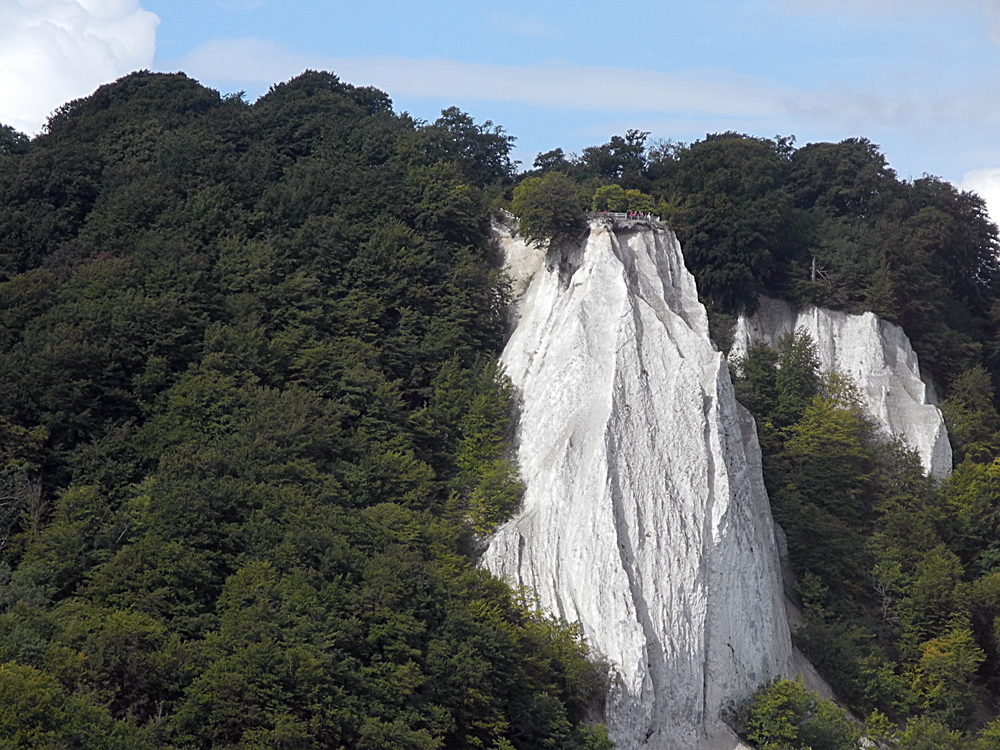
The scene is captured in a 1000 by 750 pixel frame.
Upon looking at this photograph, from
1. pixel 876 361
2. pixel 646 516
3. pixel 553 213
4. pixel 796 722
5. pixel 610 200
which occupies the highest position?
pixel 610 200

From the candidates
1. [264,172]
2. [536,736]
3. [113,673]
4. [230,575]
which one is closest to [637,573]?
[536,736]

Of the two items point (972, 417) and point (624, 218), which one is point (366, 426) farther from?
point (972, 417)

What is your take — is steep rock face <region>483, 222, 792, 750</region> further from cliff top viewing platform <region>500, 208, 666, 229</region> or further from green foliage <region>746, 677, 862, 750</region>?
cliff top viewing platform <region>500, 208, 666, 229</region>

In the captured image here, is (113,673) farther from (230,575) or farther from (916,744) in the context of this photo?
(916,744)

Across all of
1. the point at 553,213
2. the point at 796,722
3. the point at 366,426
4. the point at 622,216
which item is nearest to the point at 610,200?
the point at 622,216

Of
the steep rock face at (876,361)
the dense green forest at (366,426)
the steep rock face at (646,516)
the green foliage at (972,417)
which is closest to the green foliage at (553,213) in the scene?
A: the dense green forest at (366,426)

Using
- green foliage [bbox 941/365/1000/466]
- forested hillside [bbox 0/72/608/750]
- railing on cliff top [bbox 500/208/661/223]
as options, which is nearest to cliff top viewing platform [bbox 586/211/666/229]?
railing on cliff top [bbox 500/208/661/223]
